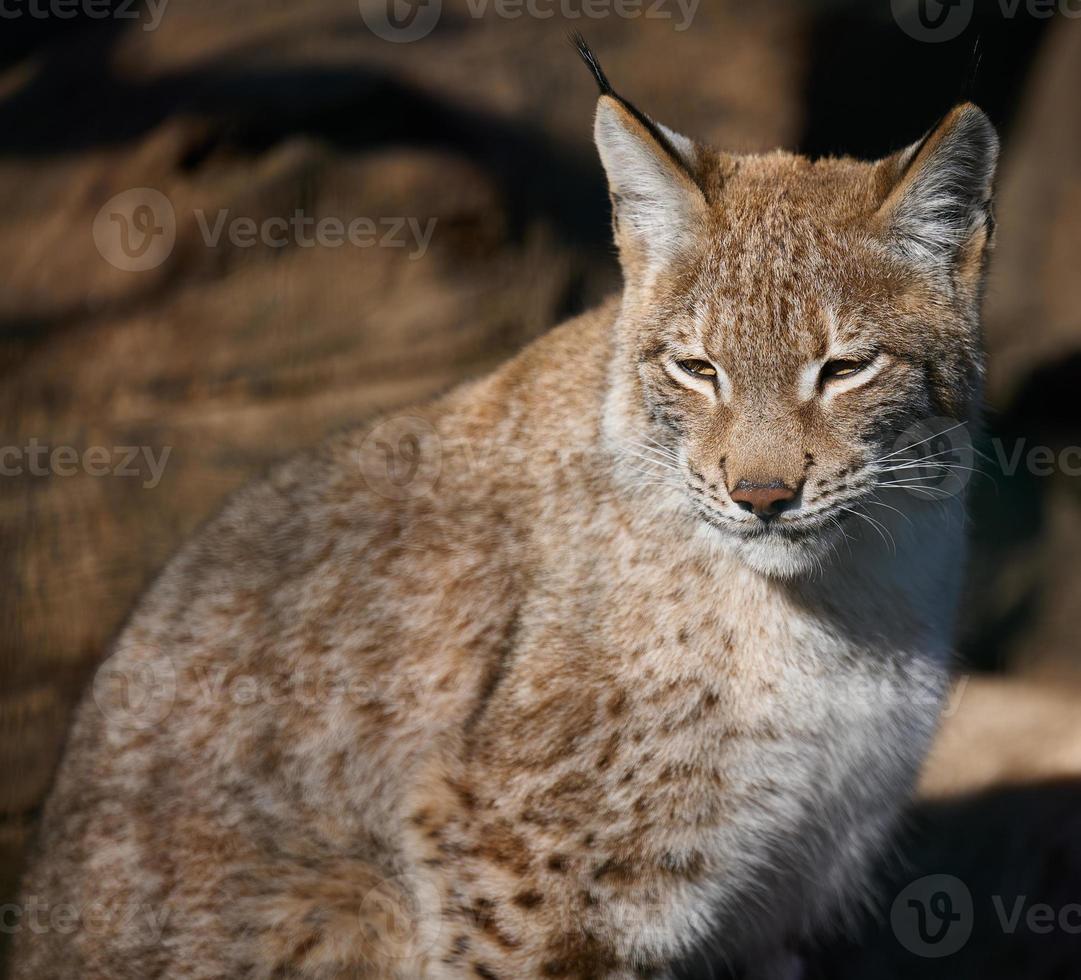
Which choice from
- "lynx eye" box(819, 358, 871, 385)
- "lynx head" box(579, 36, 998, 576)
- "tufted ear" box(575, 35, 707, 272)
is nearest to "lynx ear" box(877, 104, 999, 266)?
"lynx head" box(579, 36, 998, 576)

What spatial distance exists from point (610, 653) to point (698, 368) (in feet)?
2.80

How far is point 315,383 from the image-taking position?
6410 millimetres

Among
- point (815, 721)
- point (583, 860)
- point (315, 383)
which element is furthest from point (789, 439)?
point (315, 383)

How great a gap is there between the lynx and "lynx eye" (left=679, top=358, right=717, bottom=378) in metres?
0.01

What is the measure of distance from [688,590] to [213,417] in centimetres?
354

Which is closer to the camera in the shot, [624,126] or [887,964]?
[624,126]

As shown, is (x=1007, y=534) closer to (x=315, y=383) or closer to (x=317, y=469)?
(x=315, y=383)

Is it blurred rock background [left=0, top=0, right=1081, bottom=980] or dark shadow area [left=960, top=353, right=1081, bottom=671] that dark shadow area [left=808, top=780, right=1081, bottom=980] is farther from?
dark shadow area [left=960, top=353, right=1081, bottom=671]

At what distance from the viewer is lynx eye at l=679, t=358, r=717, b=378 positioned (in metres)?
3.34

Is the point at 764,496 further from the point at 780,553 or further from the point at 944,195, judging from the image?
the point at 944,195

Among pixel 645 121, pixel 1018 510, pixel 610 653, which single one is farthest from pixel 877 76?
pixel 610 653

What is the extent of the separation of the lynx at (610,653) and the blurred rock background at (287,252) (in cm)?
173

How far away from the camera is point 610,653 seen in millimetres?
3488

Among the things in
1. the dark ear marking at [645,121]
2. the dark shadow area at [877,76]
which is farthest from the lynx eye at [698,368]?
the dark shadow area at [877,76]
